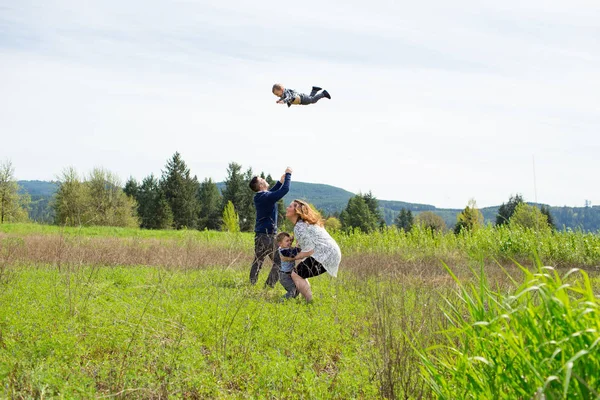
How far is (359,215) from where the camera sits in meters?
77.4

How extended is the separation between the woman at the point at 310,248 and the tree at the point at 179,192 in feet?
186

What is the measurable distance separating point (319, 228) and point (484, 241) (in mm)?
13010

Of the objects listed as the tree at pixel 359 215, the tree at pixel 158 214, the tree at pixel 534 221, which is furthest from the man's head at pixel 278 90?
the tree at pixel 359 215

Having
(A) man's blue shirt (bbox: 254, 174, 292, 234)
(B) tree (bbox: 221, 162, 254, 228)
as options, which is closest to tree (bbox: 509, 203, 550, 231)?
(A) man's blue shirt (bbox: 254, 174, 292, 234)

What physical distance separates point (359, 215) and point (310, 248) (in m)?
68.8

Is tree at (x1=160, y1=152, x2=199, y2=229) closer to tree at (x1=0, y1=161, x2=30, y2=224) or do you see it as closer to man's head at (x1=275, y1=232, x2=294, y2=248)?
tree at (x1=0, y1=161, x2=30, y2=224)

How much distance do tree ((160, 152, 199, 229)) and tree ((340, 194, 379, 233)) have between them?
72.4ft

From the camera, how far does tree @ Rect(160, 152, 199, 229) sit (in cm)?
6581

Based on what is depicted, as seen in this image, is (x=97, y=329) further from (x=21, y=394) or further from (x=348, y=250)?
(x=348, y=250)

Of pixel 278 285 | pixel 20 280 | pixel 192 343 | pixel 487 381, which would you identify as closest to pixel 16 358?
pixel 192 343

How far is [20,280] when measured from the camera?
10.2m

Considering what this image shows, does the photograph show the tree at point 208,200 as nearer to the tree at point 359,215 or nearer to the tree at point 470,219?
the tree at point 359,215

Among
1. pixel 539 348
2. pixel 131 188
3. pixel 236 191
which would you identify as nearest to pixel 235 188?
pixel 236 191

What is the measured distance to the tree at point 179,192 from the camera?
216 feet
